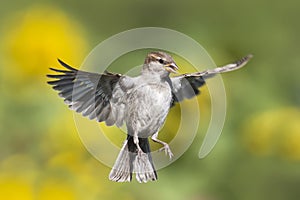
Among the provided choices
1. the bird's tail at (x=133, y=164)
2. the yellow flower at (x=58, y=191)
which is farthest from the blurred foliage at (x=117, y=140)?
the bird's tail at (x=133, y=164)

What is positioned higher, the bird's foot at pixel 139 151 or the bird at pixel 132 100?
the bird at pixel 132 100

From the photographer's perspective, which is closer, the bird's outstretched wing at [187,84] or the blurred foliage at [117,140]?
the bird's outstretched wing at [187,84]

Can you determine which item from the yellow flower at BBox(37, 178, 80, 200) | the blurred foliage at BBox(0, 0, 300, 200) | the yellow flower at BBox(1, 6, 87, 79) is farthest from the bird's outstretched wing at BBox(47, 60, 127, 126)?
the yellow flower at BBox(1, 6, 87, 79)

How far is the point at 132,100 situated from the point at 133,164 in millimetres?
79

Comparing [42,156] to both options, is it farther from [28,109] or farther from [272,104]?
[272,104]

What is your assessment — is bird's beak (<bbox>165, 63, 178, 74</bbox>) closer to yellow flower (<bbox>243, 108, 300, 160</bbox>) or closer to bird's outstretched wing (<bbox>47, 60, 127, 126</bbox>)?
bird's outstretched wing (<bbox>47, 60, 127, 126</bbox>)

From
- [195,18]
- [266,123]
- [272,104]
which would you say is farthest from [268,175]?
[195,18]

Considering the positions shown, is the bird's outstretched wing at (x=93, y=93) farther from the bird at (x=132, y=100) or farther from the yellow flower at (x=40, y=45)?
the yellow flower at (x=40, y=45)

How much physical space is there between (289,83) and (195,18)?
103 centimetres

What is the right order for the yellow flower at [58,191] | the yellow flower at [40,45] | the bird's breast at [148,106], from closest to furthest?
the bird's breast at [148,106], the yellow flower at [58,191], the yellow flower at [40,45]

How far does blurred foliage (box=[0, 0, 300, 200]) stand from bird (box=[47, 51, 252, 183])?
55cm

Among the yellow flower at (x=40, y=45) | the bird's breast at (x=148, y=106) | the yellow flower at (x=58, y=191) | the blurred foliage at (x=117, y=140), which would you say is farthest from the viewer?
the yellow flower at (x=40, y=45)

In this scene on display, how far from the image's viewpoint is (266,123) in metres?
2.22

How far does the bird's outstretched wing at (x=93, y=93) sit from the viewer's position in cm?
82
